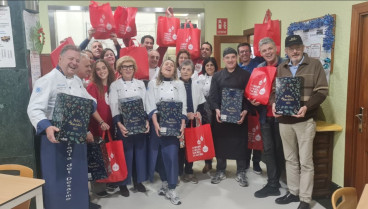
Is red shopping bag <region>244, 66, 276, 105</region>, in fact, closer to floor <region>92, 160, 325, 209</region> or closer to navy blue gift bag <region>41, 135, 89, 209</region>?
floor <region>92, 160, 325, 209</region>

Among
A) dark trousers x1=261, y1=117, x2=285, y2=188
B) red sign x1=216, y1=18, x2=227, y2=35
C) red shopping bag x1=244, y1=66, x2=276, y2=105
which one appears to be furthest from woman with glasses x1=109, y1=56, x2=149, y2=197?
red sign x1=216, y1=18, x2=227, y2=35

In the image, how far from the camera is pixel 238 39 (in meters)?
5.53

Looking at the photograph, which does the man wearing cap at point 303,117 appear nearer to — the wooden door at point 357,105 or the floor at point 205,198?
the floor at point 205,198

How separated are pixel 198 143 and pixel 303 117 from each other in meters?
1.11

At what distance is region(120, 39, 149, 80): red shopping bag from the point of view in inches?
127

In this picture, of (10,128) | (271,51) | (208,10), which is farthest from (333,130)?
(208,10)

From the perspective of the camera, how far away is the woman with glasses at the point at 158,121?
9.66 ft

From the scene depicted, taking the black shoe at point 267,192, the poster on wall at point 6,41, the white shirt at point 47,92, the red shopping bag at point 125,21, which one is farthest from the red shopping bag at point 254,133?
the poster on wall at point 6,41

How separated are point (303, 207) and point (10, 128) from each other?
8.63 feet

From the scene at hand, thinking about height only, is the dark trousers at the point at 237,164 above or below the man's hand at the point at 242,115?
below

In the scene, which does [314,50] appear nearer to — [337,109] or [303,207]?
[337,109]

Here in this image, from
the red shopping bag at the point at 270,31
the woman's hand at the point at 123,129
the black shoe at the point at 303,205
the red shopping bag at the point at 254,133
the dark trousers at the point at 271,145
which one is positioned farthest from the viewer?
the red shopping bag at the point at 254,133

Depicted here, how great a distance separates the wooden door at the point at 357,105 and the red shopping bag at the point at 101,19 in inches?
98.8

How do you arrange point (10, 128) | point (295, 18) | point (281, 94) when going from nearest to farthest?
point (10, 128)
point (281, 94)
point (295, 18)
